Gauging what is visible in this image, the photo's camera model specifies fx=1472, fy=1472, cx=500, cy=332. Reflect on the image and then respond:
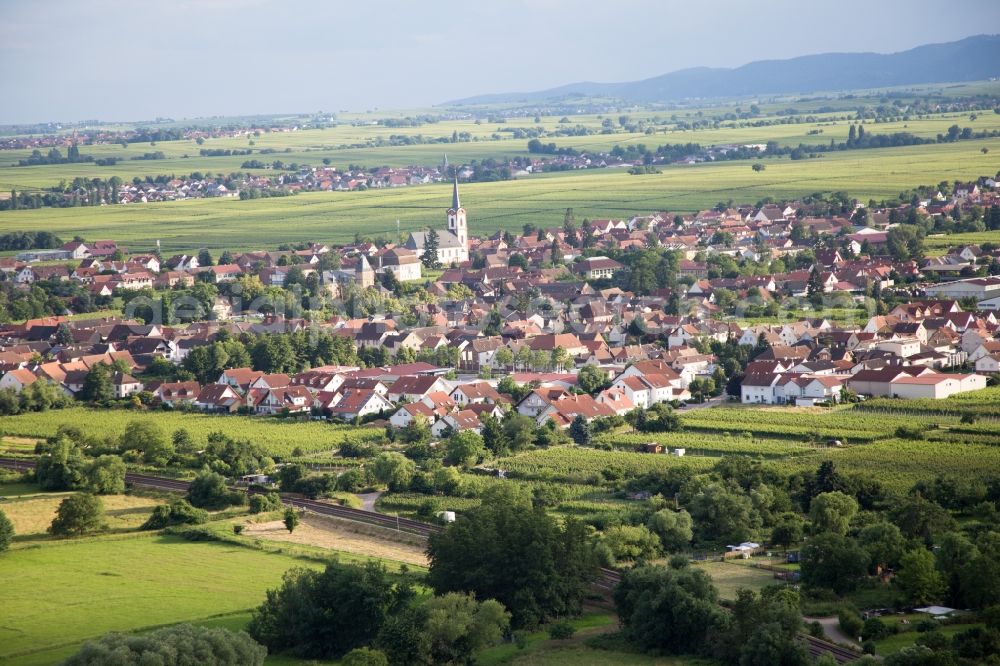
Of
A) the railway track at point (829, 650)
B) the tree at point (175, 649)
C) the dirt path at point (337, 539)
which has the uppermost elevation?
the tree at point (175, 649)

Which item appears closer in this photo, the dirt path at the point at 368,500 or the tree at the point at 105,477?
the dirt path at the point at 368,500

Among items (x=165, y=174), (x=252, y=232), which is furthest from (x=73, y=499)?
(x=165, y=174)

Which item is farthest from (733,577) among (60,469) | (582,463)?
(60,469)

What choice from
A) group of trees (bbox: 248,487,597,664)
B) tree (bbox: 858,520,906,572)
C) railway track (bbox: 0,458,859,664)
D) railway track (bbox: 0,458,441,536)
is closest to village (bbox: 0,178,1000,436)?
railway track (bbox: 0,458,441,536)

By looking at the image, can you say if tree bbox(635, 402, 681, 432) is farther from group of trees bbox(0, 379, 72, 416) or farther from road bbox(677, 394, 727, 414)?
group of trees bbox(0, 379, 72, 416)

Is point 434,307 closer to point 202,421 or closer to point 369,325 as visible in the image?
point 369,325

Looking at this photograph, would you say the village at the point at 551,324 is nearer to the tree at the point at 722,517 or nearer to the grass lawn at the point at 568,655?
the tree at the point at 722,517

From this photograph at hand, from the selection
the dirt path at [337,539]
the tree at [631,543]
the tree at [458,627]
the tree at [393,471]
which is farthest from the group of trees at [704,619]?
the tree at [393,471]
